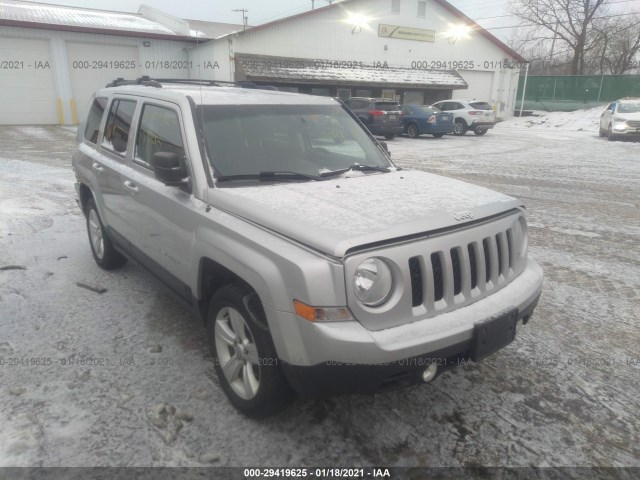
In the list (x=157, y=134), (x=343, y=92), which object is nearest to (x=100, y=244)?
(x=157, y=134)

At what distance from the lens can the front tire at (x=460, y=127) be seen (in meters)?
22.5

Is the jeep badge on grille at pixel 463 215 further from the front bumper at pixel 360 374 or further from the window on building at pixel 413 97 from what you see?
the window on building at pixel 413 97

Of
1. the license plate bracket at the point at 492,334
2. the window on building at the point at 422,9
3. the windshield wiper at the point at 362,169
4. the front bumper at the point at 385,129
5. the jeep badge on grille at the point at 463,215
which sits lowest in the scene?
the license plate bracket at the point at 492,334

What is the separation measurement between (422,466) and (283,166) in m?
2.06

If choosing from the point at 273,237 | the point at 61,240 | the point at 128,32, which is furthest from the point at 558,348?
the point at 128,32

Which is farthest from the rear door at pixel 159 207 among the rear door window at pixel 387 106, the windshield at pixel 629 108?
the windshield at pixel 629 108

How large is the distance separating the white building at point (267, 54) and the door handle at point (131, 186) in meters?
19.1

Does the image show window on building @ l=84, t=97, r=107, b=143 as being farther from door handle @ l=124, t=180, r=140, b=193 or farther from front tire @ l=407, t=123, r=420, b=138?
front tire @ l=407, t=123, r=420, b=138

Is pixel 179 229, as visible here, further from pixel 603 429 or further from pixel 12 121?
pixel 12 121

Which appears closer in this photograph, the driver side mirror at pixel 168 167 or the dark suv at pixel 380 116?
the driver side mirror at pixel 168 167

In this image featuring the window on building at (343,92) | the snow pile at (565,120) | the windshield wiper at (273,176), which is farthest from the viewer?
the snow pile at (565,120)

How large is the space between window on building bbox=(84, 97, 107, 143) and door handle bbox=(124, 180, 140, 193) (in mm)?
1286

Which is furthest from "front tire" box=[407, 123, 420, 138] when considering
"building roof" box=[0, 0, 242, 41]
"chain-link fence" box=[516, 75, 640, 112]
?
"chain-link fence" box=[516, 75, 640, 112]

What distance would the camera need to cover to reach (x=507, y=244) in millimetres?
2887
